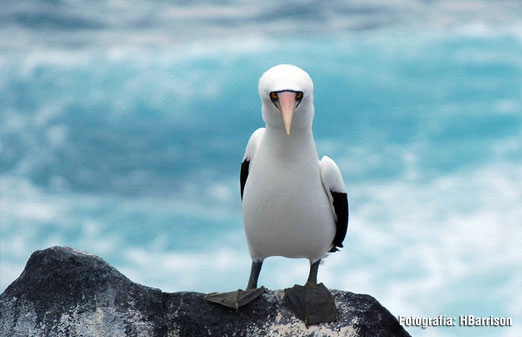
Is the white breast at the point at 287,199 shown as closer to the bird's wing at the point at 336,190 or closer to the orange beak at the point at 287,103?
the bird's wing at the point at 336,190

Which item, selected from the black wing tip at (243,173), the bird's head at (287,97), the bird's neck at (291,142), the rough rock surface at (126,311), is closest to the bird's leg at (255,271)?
the rough rock surface at (126,311)

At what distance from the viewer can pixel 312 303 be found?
480 cm

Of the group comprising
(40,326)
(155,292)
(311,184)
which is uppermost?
(311,184)

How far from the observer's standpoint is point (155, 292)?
16.1 feet

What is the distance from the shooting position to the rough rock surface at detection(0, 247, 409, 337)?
15.5 feet

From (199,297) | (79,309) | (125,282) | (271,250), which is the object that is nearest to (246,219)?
(271,250)

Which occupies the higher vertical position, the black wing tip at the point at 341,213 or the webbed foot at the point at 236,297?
the black wing tip at the point at 341,213

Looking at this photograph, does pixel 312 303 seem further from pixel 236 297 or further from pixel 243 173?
pixel 243 173

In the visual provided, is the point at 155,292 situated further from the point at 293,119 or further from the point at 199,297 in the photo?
the point at 293,119

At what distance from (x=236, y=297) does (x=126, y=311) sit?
2.53 feet

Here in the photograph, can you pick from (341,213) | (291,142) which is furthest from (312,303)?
(291,142)

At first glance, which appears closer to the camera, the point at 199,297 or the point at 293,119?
the point at 293,119

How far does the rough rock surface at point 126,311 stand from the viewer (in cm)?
473

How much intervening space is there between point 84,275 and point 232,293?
1055 millimetres
